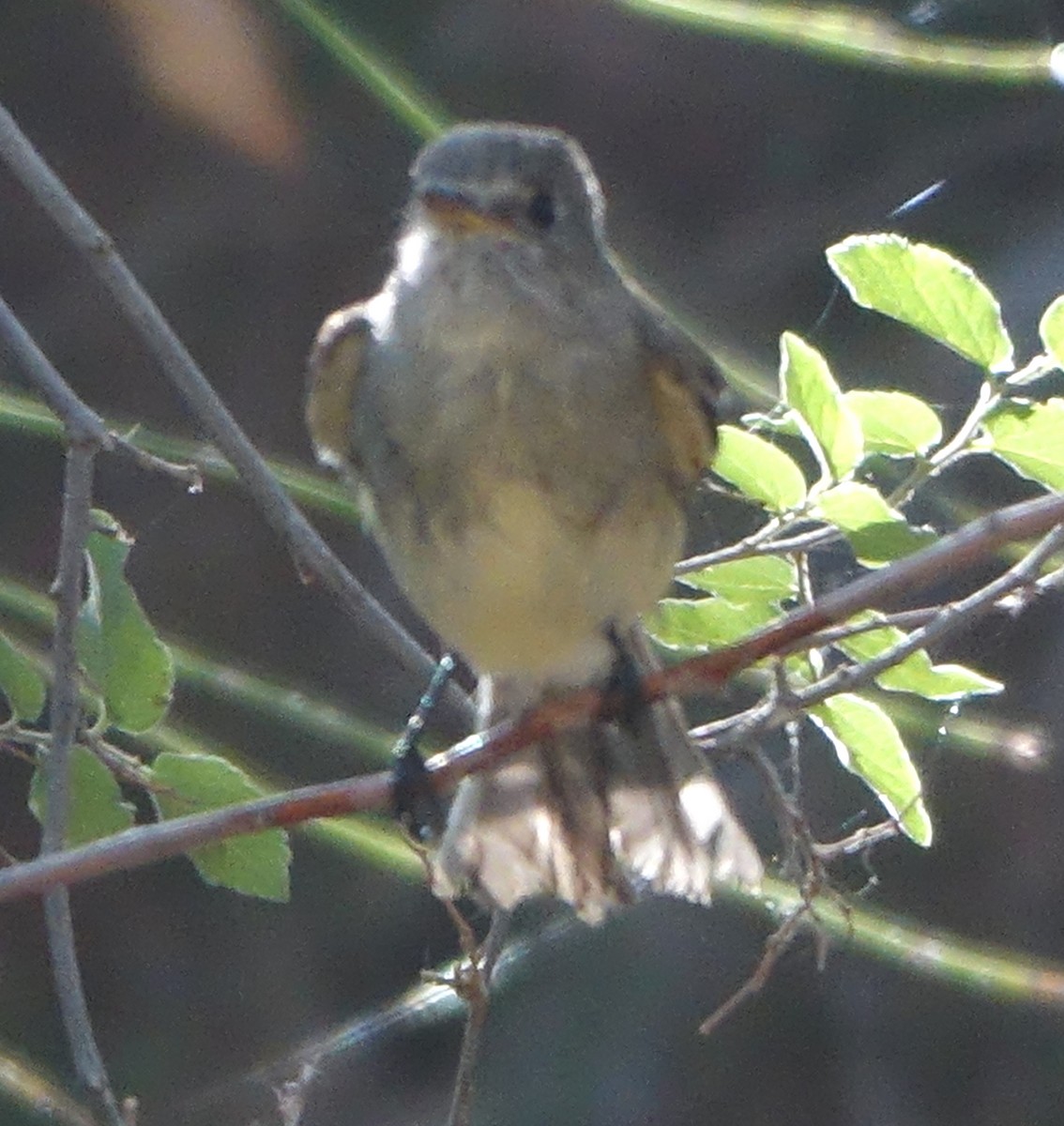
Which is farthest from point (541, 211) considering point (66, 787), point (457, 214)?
point (66, 787)

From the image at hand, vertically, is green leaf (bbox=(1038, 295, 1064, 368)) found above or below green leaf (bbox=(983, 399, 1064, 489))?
above

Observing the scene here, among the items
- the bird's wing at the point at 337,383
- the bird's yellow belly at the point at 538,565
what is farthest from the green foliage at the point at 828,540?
the bird's wing at the point at 337,383

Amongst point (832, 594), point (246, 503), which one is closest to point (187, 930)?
point (246, 503)

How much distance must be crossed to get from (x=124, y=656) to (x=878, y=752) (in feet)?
2.71

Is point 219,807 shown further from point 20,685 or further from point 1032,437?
point 1032,437

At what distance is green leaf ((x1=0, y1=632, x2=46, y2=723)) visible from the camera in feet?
7.23

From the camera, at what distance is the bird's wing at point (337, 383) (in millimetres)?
2805

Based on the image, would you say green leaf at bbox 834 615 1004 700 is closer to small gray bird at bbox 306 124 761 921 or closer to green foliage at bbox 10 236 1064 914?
green foliage at bbox 10 236 1064 914

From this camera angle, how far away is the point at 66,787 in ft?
6.55

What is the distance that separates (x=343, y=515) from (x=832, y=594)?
2237 millimetres

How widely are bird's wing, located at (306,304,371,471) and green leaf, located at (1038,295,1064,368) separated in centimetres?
104

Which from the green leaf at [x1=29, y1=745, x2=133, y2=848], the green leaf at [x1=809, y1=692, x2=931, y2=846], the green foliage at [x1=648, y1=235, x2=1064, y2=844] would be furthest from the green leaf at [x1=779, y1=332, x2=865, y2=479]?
the green leaf at [x1=29, y1=745, x2=133, y2=848]

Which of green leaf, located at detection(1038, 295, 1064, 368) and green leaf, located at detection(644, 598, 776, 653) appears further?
green leaf, located at detection(644, 598, 776, 653)

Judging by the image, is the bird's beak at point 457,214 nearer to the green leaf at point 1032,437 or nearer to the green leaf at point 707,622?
the green leaf at point 707,622
